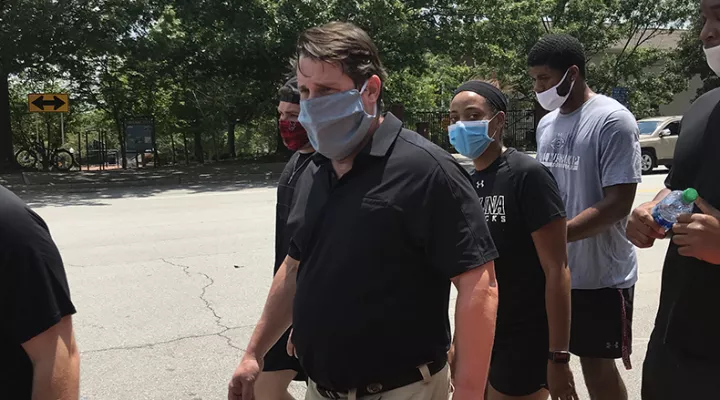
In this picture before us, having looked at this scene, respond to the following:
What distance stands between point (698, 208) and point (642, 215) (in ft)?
0.60

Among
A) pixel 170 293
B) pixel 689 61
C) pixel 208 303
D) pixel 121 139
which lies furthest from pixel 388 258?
pixel 689 61

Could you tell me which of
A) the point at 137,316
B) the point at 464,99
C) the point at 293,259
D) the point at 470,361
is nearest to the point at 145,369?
the point at 137,316

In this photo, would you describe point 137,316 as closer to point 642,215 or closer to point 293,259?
point 293,259

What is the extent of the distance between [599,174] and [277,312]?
1.78 meters

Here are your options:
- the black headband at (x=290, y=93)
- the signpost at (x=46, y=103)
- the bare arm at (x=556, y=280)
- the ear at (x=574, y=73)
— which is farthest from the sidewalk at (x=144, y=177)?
the bare arm at (x=556, y=280)

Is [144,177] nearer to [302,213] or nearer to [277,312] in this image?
[277,312]

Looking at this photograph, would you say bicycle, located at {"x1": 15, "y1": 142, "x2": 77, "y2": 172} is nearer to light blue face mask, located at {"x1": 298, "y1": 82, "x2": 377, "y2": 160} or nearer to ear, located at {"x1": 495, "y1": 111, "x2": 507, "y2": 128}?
ear, located at {"x1": 495, "y1": 111, "x2": 507, "y2": 128}

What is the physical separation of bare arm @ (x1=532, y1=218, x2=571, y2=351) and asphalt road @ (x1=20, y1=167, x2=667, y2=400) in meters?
1.75

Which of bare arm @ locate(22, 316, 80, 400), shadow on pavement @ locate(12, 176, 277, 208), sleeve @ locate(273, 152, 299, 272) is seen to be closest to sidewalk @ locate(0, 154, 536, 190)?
shadow on pavement @ locate(12, 176, 277, 208)

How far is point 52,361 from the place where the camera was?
180 centimetres

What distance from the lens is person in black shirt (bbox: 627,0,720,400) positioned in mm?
1876

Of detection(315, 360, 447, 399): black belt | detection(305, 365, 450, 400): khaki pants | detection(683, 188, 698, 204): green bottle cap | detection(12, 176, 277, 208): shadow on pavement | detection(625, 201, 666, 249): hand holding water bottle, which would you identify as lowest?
detection(12, 176, 277, 208): shadow on pavement

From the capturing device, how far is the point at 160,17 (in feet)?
58.7

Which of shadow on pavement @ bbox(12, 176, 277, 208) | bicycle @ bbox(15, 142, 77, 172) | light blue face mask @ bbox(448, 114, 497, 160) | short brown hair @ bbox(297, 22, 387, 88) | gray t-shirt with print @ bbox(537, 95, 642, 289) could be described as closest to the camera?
short brown hair @ bbox(297, 22, 387, 88)
